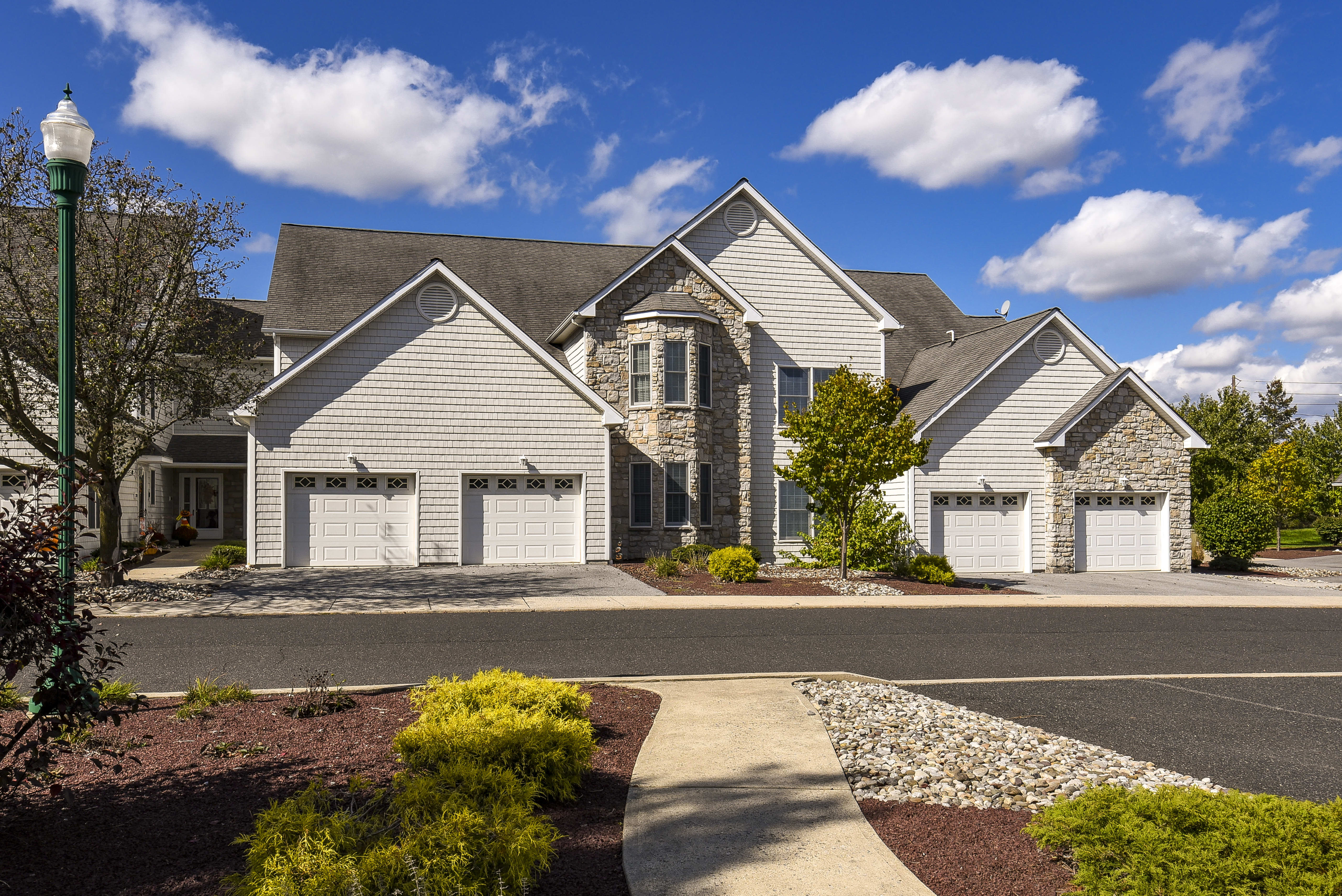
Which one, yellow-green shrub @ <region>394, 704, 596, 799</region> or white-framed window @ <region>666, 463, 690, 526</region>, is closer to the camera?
yellow-green shrub @ <region>394, 704, 596, 799</region>

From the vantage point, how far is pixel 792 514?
24.6 metres

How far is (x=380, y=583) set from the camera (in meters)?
17.7

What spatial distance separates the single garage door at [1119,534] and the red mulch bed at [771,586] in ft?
17.4

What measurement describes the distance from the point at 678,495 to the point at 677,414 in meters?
2.08

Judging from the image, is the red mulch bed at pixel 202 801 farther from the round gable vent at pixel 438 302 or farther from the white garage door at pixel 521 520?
the round gable vent at pixel 438 302

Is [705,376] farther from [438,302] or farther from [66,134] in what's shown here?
[66,134]

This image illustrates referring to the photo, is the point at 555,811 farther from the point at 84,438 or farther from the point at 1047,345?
the point at 1047,345

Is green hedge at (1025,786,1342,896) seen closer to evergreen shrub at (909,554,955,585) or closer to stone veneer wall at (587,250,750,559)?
evergreen shrub at (909,554,955,585)

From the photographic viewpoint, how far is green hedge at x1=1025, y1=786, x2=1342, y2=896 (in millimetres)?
3742

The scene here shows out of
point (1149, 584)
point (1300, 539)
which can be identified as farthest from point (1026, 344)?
point (1300, 539)

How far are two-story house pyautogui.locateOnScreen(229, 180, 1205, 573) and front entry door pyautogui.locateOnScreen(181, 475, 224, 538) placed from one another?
9875mm

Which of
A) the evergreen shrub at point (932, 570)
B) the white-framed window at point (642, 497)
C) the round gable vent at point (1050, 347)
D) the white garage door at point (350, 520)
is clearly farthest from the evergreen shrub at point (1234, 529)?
the white garage door at point (350, 520)

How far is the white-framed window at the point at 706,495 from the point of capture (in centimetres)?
2327

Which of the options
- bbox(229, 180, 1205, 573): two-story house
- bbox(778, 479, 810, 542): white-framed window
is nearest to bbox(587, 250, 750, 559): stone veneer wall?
bbox(229, 180, 1205, 573): two-story house
